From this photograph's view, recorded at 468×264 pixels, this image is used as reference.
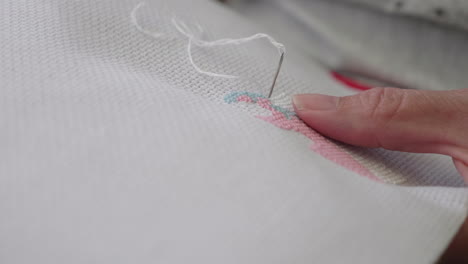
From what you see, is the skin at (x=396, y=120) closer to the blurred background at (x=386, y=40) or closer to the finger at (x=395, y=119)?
the finger at (x=395, y=119)

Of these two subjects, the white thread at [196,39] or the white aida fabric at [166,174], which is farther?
the white thread at [196,39]

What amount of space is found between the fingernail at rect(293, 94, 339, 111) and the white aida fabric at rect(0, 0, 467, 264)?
0.03 meters

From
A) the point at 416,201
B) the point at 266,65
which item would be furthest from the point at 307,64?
the point at 416,201

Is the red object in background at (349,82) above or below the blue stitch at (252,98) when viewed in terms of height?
below

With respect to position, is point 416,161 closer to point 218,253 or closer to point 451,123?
point 451,123

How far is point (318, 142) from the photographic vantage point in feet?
1.91

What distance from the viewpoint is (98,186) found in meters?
0.43

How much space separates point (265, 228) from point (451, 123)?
1.16 ft

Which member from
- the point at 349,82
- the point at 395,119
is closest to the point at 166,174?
the point at 395,119

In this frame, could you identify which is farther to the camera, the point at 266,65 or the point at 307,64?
the point at 307,64

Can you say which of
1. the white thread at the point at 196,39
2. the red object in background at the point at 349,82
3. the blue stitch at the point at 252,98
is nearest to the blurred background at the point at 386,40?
the red object in background at the point at 349,82

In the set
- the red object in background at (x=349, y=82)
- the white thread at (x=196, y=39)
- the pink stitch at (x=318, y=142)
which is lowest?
the red object in background at (x=349, y=82)

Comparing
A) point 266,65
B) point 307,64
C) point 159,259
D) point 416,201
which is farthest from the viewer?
point 307,64

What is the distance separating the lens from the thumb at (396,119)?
597 millimetres
